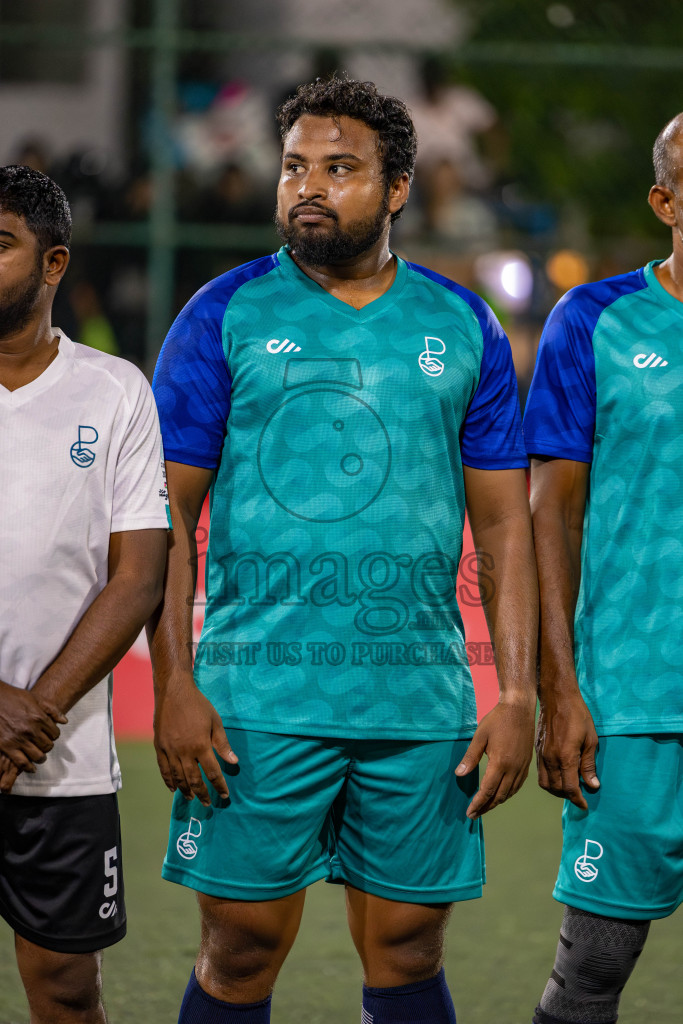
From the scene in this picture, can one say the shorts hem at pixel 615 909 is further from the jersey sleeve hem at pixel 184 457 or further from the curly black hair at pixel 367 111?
the curly black hair at pixel 367 111

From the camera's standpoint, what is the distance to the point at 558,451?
2814 millimetres

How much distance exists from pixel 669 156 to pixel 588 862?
1553mm

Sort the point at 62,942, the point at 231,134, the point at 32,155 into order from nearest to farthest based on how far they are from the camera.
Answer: the point at 62,942 < the point at 32,155 < the point at 231,134

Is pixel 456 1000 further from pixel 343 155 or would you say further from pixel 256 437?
pixel 343 155

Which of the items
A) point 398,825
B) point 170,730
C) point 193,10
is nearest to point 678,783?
point 398,825

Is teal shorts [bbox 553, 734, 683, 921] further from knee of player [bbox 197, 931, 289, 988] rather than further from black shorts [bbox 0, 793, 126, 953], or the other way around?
black shorts [bbox 0, 793, 126, 953]

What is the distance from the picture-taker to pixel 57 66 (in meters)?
9.84

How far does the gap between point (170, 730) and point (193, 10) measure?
10.4 m

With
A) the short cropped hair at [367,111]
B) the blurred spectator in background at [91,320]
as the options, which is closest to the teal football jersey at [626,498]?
the short cropped hair at [367,111]

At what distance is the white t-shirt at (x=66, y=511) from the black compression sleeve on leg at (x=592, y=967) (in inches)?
41.8

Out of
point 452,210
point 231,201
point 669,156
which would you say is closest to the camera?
point 669,156

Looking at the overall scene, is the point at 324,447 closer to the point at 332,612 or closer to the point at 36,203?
the point at 332,612

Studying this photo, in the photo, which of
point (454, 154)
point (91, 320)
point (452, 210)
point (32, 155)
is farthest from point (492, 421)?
point (454, 154)

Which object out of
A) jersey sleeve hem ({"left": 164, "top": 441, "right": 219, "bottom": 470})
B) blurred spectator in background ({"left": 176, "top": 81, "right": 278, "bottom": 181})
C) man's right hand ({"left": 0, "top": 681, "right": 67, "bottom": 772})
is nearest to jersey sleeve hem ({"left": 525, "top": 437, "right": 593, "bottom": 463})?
jersey sleeve hem ({"left": 164, "top": 441, "right": 219, "bottom": 470})
